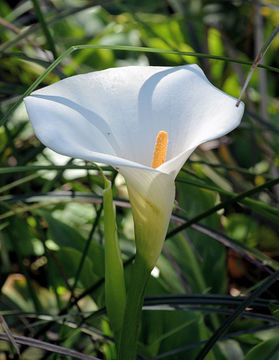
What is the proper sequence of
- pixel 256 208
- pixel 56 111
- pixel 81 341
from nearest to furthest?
1. pixel 56 111
2. pixel 256 208
3. pixel 81 341

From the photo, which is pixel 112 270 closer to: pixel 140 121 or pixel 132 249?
pixel 140 121

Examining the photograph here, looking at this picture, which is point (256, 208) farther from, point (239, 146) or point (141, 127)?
point (239, 146)

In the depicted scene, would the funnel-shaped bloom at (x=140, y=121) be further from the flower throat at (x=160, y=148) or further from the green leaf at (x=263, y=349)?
the green leaf at (x=263, y=349)

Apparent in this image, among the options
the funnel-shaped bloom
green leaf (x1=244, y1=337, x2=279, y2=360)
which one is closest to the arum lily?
the funnel-shaped bloom

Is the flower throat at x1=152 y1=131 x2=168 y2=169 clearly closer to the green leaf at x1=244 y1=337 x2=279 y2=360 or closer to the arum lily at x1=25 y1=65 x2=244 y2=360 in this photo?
the arum lily at x1=25 y1=65 x2=244 y2=360

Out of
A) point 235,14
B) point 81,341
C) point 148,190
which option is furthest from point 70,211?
point 235,14

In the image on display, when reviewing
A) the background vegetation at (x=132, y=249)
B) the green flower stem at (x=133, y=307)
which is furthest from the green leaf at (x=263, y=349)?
the green flower stem at (x=133, y=307)
